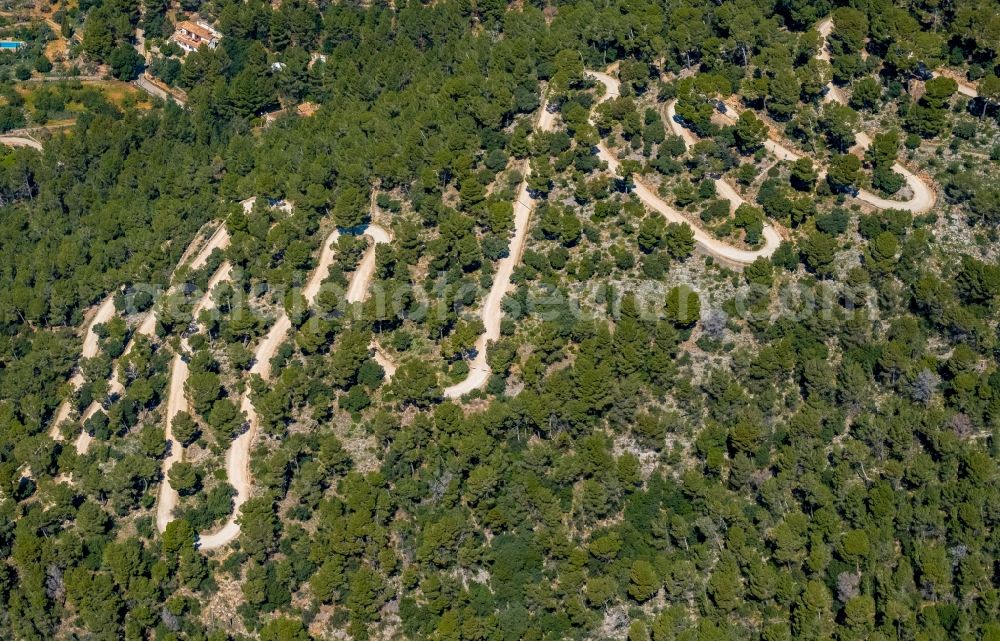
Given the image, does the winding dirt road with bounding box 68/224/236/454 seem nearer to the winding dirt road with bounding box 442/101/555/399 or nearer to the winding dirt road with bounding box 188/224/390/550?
the winding dirt road with bounding box 188/224/390/550

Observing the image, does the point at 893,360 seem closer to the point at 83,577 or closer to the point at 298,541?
the point at 298,541

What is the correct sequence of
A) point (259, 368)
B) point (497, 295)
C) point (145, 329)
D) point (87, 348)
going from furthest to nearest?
1. point (87, 348)
2. point (145, 329)
3. point (497, 295)
4. point (259, 368)

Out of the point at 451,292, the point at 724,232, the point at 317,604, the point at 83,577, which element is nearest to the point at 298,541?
the point at 317,604

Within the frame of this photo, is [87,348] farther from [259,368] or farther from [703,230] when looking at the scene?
[703,230]

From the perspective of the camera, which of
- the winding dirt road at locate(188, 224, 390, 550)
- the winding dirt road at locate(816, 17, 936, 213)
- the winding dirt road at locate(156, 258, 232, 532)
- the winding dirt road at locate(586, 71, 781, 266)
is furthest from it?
the winding dirt road at locate(816, 17, 936, 213)

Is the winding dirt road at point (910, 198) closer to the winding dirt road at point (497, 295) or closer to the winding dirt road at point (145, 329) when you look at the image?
the winding dirt road at point (497, 295)

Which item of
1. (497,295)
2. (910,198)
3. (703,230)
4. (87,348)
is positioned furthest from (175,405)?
(910,198)

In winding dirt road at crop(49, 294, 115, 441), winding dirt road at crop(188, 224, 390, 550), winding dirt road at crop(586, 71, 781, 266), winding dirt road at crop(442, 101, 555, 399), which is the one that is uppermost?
winding dirt road at crop(586, 71, 781, 266)

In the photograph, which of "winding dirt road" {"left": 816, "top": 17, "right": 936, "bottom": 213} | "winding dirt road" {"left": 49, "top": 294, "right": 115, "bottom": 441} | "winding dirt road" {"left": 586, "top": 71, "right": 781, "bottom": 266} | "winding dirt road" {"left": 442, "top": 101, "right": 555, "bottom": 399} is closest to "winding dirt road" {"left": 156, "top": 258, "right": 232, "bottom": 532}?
"winding dirt road" {"left": 49, "top": 294, "right": 115, "bottom": 441}
